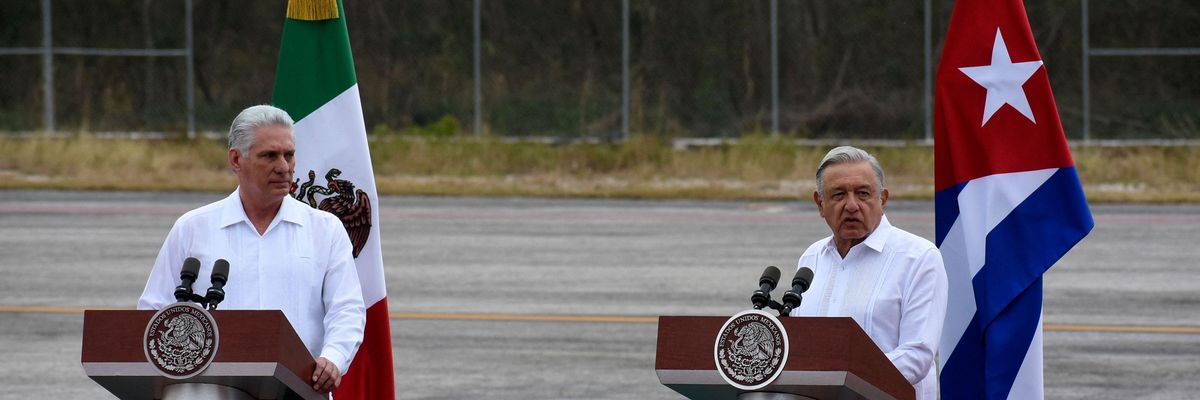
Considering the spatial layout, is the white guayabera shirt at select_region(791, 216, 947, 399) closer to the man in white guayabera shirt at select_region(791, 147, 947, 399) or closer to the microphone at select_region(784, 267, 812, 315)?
the man in white guayabera shirt at select_region(791, 147, 947, 399)

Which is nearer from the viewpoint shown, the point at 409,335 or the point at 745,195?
the point at 409,335

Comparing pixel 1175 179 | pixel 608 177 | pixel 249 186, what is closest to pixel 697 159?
pixel 608 177

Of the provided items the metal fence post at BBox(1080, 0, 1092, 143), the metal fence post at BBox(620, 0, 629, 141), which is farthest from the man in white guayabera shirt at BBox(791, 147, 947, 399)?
the metal fence post at BBox(620, 0, 629, 141)

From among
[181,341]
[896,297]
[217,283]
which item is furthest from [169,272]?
[896,297]

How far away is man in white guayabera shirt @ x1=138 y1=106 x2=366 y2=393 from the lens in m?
5.20

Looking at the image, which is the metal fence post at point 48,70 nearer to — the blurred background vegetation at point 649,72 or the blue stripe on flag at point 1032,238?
the blurred background vegetation at point 649,72

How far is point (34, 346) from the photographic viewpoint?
11.3 m

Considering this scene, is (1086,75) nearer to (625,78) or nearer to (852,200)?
(625,78)

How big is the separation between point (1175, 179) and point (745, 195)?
236 inches

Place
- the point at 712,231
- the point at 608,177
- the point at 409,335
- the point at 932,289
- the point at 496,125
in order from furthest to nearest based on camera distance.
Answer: the point at 496,125 → the point at 608,177 → the point at 712,231 → the point at 409,335 → the point at 932,289

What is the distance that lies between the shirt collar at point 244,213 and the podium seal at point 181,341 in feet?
2.45

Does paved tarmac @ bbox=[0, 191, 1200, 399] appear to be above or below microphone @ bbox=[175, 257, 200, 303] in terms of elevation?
below

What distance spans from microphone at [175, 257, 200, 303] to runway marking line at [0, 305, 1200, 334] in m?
7.15

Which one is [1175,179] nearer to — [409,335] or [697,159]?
[697,159]
